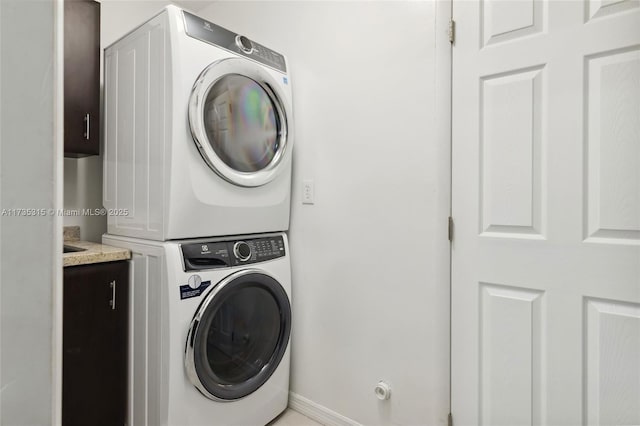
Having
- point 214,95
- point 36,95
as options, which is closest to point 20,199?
point 36,95

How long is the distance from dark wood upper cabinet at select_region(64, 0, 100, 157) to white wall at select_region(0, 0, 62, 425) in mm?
1451

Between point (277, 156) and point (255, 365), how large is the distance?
1034mm

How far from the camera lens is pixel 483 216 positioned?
1353 millimetres

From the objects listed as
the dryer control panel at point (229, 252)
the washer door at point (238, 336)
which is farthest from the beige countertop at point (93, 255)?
the washer door at point (238, 336)

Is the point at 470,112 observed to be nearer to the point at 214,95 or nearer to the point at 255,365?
the point at 214,95

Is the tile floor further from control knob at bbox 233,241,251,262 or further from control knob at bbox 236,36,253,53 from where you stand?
control knob at bbox 236,36,253,53

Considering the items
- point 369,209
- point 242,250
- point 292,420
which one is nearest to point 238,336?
point 242,250

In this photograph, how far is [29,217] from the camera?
46 centimetres

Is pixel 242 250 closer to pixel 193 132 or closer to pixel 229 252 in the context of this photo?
pixel 229 252

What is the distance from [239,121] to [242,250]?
0.60 m

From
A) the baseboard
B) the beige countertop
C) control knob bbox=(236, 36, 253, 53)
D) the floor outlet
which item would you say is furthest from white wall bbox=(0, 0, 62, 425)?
the baseboard

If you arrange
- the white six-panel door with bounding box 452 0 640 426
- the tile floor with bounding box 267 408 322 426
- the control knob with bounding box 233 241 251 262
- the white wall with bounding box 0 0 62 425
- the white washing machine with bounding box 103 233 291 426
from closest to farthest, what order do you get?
the white wall with bounding box 0 0 62 425, the white six-panel door with bounding box 452 0 640 426, the white washing machine with bounding box 103 233 291 426, the control knob with bounding box 233 241 251 262, the tile floor with bounding box 267 408 322 426

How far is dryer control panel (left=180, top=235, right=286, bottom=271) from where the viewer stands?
4.62 feet

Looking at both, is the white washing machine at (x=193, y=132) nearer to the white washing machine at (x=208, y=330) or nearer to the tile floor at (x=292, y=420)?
the white washing machine at (x=208, y=330)
